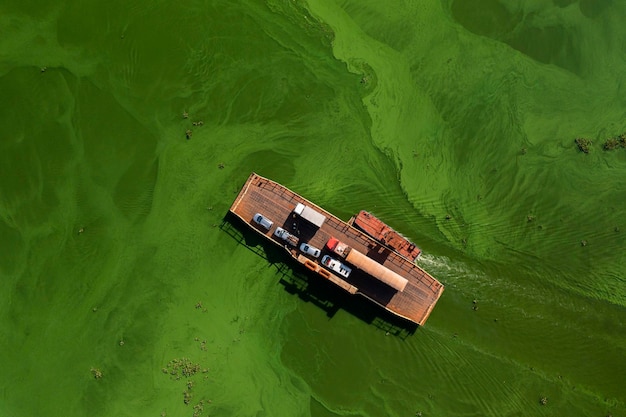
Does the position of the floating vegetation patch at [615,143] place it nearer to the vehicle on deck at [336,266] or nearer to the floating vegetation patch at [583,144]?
the floating vegetation patch at [583,144]

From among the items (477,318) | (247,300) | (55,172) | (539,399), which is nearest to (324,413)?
(247,300)

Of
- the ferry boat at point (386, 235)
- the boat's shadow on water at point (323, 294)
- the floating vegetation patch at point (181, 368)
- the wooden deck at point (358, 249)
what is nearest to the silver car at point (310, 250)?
the wooden deck at point (358, 249)

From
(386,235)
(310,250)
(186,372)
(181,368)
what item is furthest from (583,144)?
(181,368)

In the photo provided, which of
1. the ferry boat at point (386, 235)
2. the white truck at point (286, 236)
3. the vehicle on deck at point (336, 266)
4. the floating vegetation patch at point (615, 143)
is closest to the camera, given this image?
the vehicle on deck at point (336, 266)

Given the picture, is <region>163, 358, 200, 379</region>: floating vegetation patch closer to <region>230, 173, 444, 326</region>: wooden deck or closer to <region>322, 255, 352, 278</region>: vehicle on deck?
<region>230, 173, 444, 326</region>: wooden deck

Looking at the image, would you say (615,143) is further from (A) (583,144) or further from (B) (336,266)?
(B) (336,266)

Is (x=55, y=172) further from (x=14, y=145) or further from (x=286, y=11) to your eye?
(x=286, y=11)
